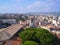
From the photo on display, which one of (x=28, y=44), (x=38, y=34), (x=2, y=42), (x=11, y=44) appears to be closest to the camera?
(x=28, y=44)

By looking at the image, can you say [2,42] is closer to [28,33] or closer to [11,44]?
[11,44]

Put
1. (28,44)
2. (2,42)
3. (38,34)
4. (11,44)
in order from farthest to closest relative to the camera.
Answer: (38,34), (11,44), (2,42), (28,44)

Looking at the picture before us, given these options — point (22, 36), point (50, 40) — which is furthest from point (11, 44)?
point (50, 40)

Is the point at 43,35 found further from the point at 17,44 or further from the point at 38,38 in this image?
the point at 17,44

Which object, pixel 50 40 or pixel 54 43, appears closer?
pixel 50 40

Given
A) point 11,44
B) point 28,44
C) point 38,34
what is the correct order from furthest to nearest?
point 38,34 → point 11,44 → point 28,44

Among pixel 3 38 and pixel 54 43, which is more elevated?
pixel 3 38

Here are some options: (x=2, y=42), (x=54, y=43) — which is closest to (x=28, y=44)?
(x=2, y=42)

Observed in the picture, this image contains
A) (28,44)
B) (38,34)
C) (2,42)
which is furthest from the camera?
(38,34)

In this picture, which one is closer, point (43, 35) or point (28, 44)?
point (28, 44)
